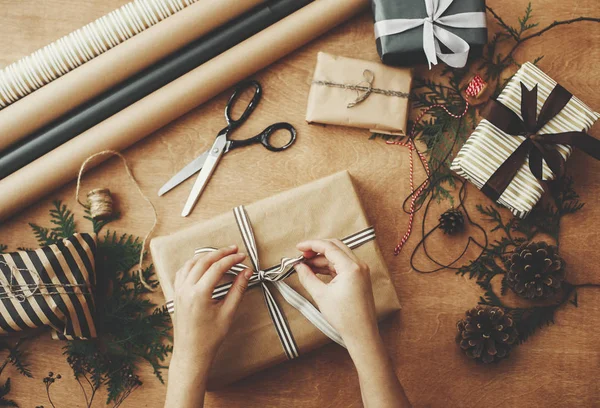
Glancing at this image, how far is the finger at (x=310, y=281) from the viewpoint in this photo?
785mm

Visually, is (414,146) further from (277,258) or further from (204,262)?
(204,262)

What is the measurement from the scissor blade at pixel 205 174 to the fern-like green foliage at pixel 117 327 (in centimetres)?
13

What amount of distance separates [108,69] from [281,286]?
54 centimetres

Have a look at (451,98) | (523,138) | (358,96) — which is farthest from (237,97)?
(523,138)

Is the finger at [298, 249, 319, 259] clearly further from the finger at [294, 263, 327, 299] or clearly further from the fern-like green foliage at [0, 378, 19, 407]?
the fern-like green foliage at [0, 378, 19, 407]

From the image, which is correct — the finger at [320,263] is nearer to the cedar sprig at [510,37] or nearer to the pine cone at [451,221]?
the pine cone at [451,221]

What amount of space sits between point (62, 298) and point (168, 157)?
34 cm

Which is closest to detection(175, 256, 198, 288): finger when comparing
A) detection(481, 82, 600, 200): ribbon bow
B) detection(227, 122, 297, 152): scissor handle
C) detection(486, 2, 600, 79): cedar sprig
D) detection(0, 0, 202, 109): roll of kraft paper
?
detection(227, 122, 297, 152): scissor handle

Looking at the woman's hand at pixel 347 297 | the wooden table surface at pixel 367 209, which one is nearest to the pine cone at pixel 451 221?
the wooden table surface at pixel 367 209

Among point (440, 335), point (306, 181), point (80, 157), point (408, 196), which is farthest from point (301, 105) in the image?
point (440, 335)

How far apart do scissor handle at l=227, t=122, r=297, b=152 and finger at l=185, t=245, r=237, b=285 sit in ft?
0.80

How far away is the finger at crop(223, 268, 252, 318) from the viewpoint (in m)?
0.80

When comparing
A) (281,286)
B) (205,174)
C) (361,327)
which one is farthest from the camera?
(205,174)

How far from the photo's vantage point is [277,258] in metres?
0.90
